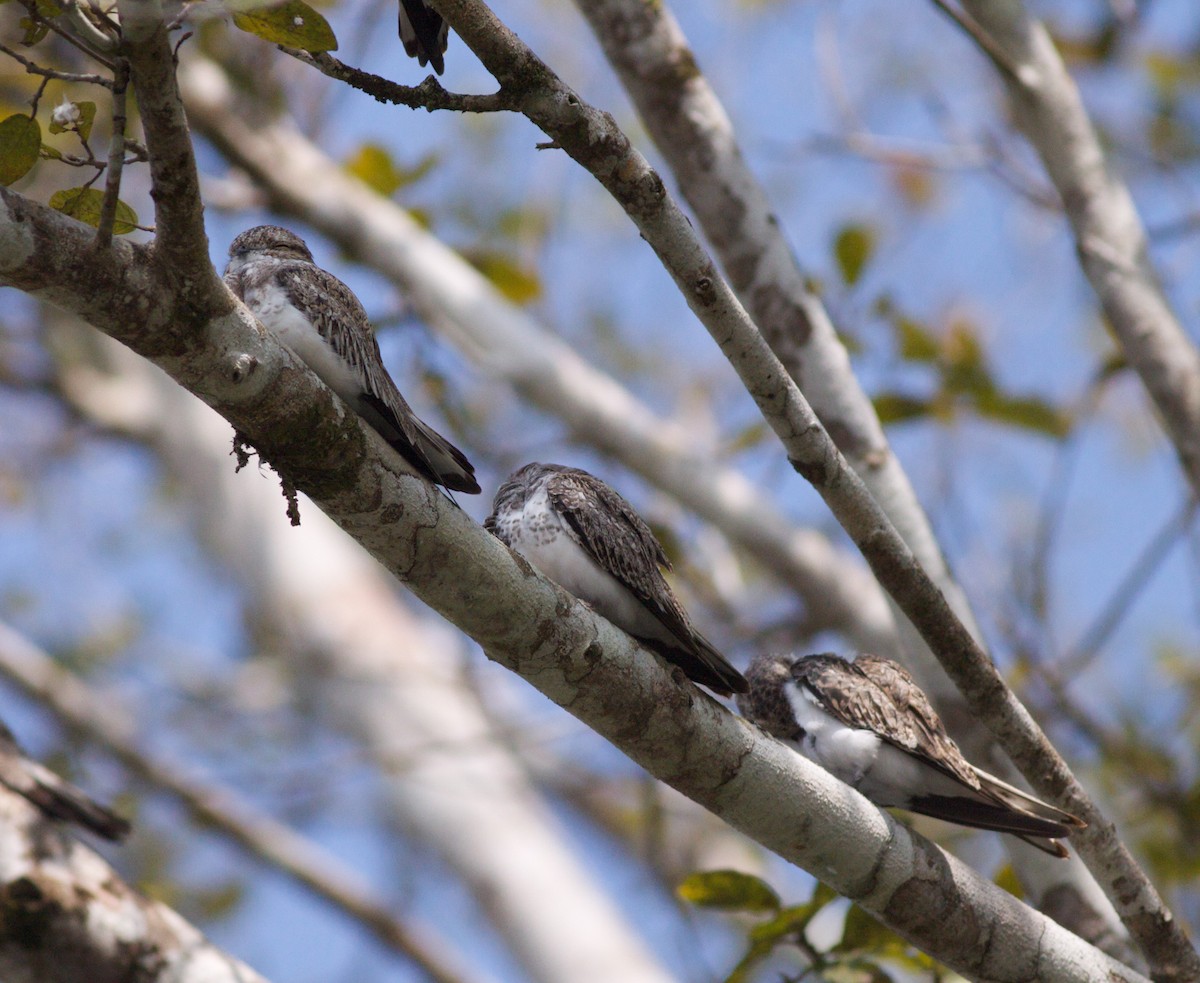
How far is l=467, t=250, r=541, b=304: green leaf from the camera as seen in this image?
22.2ft

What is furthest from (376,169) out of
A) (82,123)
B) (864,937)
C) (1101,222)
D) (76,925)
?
(864,937)

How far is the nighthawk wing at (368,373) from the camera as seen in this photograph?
2.81m

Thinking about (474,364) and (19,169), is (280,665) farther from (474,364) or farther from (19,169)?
(19,169)

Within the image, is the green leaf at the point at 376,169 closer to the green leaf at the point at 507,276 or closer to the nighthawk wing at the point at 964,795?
the green leaf at the point at 507,276

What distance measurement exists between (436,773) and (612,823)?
297 cm

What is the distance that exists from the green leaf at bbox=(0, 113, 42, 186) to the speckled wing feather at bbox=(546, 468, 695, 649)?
1.62 m

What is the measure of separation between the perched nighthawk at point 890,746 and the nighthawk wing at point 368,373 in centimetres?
139

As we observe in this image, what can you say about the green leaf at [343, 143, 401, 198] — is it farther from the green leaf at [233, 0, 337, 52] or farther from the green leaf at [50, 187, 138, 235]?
the green leaf at [233, 0, 337, 52]

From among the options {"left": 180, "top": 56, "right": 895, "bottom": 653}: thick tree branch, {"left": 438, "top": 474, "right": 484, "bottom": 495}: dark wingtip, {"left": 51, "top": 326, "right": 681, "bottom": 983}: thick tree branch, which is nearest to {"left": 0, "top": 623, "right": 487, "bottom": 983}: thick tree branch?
{"left": 51, "top": 326, "right": 681, "bottom": 983}: thick tree branch

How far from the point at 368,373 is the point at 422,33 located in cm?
141

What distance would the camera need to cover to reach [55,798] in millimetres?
3744

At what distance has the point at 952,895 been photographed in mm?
3180

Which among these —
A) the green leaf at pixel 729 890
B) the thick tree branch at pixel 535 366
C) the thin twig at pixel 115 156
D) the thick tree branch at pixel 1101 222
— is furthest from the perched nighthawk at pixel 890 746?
the thin twig at pixel 115 156

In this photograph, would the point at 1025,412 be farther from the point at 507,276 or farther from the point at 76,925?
the point at 76,925
